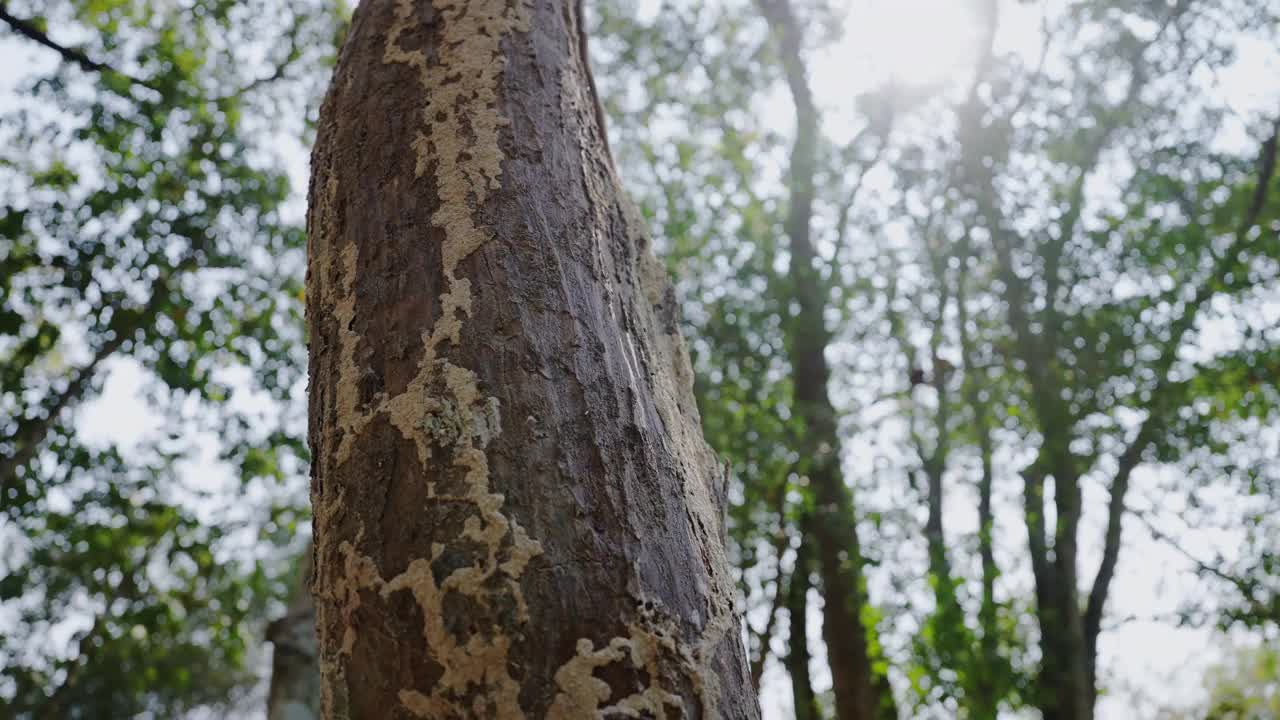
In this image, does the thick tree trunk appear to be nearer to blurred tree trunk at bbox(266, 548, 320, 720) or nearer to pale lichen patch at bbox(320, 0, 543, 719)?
pale lichen patch at bbox(320, 0, 543, 719)

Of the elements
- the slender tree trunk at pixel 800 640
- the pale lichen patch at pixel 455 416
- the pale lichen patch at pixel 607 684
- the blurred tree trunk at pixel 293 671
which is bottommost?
the pale lichen patch at pixel 607 684

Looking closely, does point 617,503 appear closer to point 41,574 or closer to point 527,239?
point 527,239

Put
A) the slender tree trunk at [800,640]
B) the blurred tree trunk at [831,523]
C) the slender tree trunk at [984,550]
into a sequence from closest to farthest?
the slender tree trunk at [984,550] < the blurred tree trunk at [831,523] < the slender tree trunk at [800,640]

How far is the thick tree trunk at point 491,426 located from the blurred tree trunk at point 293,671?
17.3ft

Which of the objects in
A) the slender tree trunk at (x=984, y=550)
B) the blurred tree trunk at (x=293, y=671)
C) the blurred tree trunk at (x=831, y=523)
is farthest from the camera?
the blurred tree trunk at (x=831, y=523)

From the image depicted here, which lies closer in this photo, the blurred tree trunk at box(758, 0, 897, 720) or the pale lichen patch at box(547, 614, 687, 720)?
the pale lichen patch at box(547, 614, 687, 720)

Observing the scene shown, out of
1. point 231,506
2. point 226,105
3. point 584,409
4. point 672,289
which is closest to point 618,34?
point 226,105

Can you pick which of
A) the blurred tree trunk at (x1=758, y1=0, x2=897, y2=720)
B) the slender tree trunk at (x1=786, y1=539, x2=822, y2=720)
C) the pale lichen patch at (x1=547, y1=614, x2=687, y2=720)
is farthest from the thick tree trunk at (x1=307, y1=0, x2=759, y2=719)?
the slender tree trunk at (x1=786, y1=539, x2=822, y2=720)

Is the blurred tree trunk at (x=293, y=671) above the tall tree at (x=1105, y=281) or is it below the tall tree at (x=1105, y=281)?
below

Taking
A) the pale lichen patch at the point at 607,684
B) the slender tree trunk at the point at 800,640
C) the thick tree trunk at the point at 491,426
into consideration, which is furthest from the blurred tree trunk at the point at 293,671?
the pale lichen patch at the point at 607,684

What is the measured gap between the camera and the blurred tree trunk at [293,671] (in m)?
6.09

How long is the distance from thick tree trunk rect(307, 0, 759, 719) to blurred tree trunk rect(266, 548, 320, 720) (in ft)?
17.3

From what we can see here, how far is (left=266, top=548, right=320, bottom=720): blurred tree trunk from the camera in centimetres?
609

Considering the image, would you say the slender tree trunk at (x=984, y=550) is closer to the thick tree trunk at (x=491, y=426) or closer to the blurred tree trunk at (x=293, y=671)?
the blurred tree trunk at (x=293, y=671)
